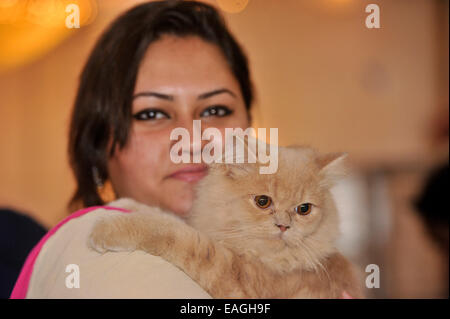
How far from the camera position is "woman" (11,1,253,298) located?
113cm

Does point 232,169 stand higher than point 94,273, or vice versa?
point 232,169

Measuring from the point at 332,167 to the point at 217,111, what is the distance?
454mm

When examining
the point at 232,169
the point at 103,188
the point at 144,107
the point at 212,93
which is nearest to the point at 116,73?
the point at 144,107

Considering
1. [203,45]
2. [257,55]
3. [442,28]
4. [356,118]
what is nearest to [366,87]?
[356,118]

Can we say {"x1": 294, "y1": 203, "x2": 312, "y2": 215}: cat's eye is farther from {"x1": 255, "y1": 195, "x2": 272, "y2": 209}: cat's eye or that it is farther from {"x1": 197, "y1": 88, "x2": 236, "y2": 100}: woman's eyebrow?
{"x1": 197, "y1": 88, "x2": 236, "y2": 100}: woman's eyebrow

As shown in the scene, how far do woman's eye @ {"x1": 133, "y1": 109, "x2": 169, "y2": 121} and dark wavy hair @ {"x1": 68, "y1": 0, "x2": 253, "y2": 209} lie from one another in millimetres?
35

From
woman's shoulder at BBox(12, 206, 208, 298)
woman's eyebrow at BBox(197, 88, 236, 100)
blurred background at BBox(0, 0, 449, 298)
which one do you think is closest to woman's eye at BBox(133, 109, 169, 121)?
woman's eyebrow at BBox(197, 88, 236, 100)

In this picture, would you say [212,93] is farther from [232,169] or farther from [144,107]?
[232,169]

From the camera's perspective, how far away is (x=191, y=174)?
135 centimetres

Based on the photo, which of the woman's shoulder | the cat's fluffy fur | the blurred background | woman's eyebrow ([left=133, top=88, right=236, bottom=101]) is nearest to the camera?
the woman's shoulder

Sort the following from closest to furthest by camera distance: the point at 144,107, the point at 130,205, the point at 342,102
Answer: the point at 130,205 < the point at 144,107 < the point at 342,102

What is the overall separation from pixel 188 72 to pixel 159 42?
7.8 inches

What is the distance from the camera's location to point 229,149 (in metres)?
1.16

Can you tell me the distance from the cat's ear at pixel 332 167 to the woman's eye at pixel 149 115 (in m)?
0.51
